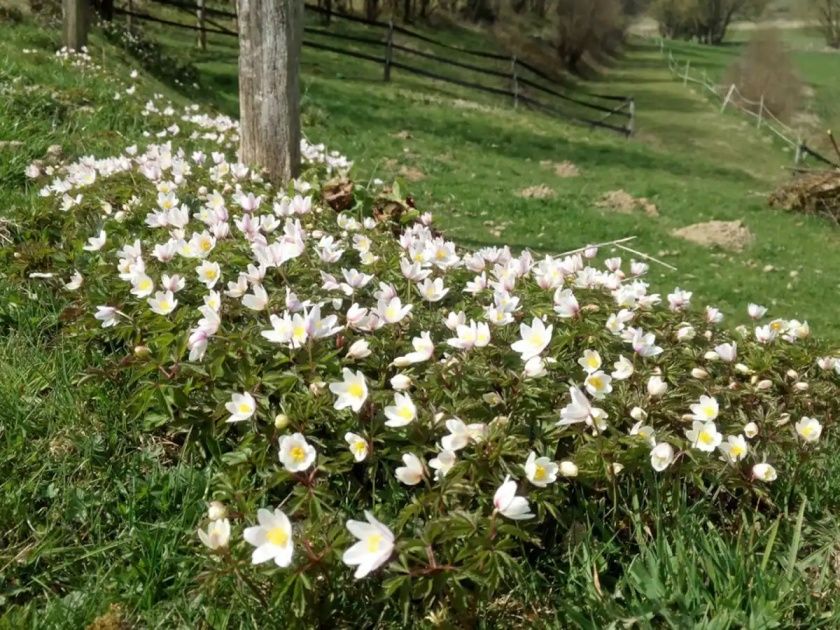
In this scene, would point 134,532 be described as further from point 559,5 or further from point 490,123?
point 559,5

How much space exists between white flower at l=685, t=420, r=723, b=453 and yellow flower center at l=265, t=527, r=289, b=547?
1.15 m

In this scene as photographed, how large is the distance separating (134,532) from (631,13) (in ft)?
233

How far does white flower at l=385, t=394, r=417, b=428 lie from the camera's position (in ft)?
6.87

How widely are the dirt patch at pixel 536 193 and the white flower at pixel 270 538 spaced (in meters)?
11.3

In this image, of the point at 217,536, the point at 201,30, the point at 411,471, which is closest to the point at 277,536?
the point at 217,536

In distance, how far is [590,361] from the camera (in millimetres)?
2430

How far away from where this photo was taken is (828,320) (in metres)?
9.20

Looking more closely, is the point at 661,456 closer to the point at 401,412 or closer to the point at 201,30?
the point at 401,412

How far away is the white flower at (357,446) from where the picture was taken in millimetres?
2080

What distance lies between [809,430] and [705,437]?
1.35 feet

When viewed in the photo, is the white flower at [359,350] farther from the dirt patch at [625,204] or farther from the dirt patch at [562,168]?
the dirt patch at [562,168]

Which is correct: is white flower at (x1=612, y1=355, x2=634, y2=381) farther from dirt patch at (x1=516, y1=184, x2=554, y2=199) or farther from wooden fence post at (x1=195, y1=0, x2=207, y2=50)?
wooden fence post at (x1=195, y1=0, x2=207, y2=50)

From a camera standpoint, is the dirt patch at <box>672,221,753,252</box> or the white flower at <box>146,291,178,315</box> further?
the dirt patch at <box>672,221,753,252</box>

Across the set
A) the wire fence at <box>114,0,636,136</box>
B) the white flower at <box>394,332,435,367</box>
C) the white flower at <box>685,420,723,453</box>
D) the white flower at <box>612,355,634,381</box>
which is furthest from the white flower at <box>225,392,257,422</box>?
the wire fence at <box>114,0,636,136</box>
